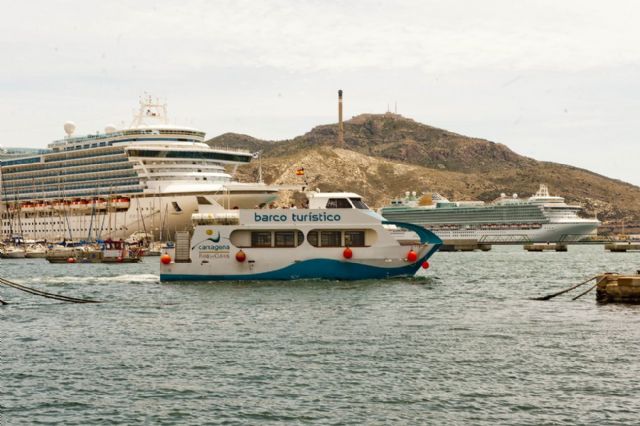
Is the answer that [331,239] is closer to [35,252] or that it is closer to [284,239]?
[284,239]

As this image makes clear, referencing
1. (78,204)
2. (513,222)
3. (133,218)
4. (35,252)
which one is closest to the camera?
(35,252)

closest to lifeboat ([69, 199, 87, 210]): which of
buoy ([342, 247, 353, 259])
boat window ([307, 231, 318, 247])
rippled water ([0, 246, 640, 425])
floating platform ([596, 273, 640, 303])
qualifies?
boat window ([307, 231, 318, 247])

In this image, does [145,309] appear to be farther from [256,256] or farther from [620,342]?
[620,342]

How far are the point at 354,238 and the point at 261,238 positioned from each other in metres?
4.71

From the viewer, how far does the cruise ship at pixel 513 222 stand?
160875 mm

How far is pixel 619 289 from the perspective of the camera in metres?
34.8

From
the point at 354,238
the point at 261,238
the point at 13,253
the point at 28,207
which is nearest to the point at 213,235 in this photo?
the point at 261,238

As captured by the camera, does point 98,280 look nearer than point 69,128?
Yes

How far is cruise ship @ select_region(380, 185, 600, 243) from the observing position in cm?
16088

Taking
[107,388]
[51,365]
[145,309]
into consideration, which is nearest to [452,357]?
[107,388]

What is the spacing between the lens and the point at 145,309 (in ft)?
111

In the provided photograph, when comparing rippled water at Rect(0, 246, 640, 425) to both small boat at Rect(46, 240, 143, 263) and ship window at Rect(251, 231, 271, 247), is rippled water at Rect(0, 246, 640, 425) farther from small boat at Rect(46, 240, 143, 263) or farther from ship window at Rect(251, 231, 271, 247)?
small boat at Rect(46, 240, 143, 263)

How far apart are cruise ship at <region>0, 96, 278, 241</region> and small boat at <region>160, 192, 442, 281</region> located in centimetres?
3892

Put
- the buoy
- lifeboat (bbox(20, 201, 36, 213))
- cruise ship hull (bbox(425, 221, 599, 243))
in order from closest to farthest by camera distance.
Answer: the buoy, lifeboat (bbox(20, 201, 36, 213)), cruise ship hull (bbox(425, 221, 599, 243))
